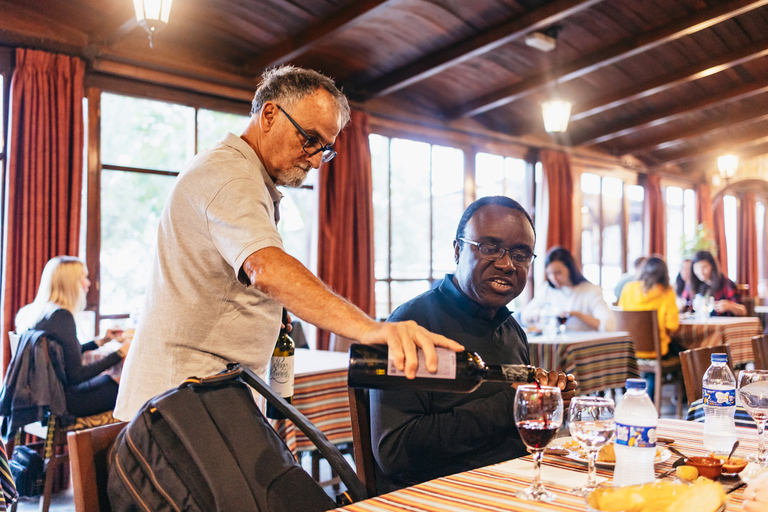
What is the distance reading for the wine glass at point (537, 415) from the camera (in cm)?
110

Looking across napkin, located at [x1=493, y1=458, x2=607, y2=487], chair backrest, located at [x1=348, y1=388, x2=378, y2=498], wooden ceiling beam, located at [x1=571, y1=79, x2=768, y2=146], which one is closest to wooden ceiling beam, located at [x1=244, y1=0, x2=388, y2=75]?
chair backrest, located at [x1=348, y1=388, x2=378, y2=498]

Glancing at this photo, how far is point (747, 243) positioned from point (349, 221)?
8926 mm

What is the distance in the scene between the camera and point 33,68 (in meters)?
3.95

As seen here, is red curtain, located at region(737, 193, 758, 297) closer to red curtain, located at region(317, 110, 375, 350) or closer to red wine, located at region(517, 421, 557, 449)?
red curtain, located at region(317, 110, 375, 350)

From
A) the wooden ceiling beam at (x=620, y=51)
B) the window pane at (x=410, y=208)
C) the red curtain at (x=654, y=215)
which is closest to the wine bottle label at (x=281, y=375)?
the window pane at (x=410, y=208)

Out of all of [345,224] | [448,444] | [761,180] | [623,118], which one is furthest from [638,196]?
[448,444]

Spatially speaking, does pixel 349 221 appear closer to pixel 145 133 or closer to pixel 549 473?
pixel 145 133

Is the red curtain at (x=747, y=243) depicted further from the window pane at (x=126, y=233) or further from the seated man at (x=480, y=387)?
the seated man at (x=480, y=387)

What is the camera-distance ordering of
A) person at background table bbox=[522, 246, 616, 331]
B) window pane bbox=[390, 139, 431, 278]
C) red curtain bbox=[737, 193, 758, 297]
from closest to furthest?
1. person at background table bbox=[522, 246, 616, 331]
2. window pane bbox=[390, 139, 431, 278]
3. red curtain bbox=[737, 193, 758, 297]

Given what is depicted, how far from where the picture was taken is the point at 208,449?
1015 millimetres

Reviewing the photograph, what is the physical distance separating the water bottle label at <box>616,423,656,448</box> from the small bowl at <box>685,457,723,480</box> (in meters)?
0.20

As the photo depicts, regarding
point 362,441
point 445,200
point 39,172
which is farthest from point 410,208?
point 362,441

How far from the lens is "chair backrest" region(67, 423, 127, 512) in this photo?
40.6 inches

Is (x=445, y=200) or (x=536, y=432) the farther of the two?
(x=445, y=200)
